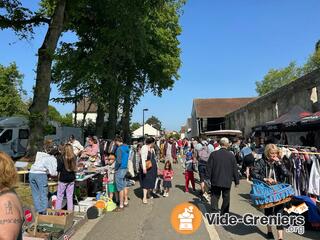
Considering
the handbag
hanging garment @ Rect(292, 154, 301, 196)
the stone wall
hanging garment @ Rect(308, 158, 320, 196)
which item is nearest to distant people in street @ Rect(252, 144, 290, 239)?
hanging garment @ Rect(308, 158, 320, 196)

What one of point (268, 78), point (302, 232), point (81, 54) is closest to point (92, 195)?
point (302, 232)

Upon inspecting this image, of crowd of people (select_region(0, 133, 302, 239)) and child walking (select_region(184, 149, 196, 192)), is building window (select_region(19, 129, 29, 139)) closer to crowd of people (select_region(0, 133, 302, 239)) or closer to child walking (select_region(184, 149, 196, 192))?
crowd of people (select_region(0, 133, 302, 239))

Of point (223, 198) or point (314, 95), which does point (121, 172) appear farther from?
point (314, 95)

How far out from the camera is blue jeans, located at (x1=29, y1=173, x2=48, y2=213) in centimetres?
845

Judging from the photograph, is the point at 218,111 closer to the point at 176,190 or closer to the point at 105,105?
the point at 105,105

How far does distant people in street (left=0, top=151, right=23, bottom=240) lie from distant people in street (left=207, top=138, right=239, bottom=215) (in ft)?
20.0

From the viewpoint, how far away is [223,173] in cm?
864

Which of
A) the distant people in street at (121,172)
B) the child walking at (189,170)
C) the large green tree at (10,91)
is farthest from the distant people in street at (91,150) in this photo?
the large green tree at (10,91)

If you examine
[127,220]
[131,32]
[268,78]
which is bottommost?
[127,220]

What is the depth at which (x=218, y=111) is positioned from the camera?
59656mm

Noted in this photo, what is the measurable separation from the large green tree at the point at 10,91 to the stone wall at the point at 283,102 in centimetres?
3166

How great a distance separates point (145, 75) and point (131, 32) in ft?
51.4

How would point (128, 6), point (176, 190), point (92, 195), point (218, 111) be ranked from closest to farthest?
point (92, 195)
point (176, 190)
point (128, 6)
point (218, 111)

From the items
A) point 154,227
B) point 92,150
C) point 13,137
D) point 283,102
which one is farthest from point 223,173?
point 13,137
